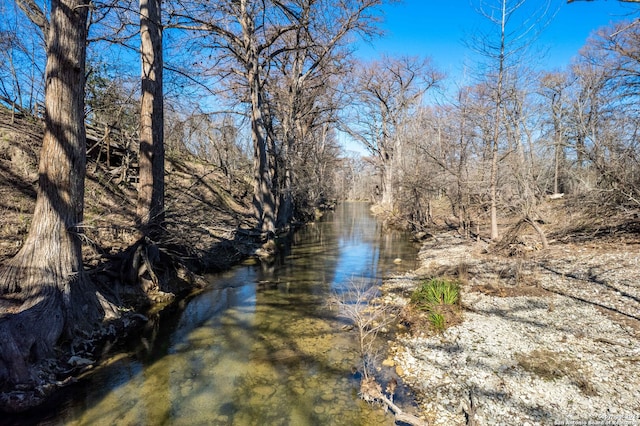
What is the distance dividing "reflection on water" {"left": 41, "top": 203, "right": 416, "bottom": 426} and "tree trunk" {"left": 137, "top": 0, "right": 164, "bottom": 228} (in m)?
2.64

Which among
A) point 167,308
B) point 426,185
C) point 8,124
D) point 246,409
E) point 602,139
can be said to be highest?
point 8,124

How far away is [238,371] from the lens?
5.11 meters

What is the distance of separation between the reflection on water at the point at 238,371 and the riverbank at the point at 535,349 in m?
1.09

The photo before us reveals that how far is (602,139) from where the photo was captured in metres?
10.8

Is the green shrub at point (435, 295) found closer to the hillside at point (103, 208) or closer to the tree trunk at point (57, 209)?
the hillside at point (103, 208)

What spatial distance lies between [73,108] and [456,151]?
43.0 feet

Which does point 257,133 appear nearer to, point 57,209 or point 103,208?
point 103,208

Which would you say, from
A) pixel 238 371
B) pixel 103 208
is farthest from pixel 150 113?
pixel 238 371

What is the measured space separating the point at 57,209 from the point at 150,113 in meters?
3.39

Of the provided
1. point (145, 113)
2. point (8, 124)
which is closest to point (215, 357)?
point (145, 113)

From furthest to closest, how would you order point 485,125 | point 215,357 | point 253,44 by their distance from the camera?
point 253,44 < point 485,125 < point 215,357

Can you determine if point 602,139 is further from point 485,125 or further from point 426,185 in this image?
point 426,185

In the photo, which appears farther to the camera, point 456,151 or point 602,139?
point 456,151

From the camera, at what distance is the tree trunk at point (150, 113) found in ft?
24.6
